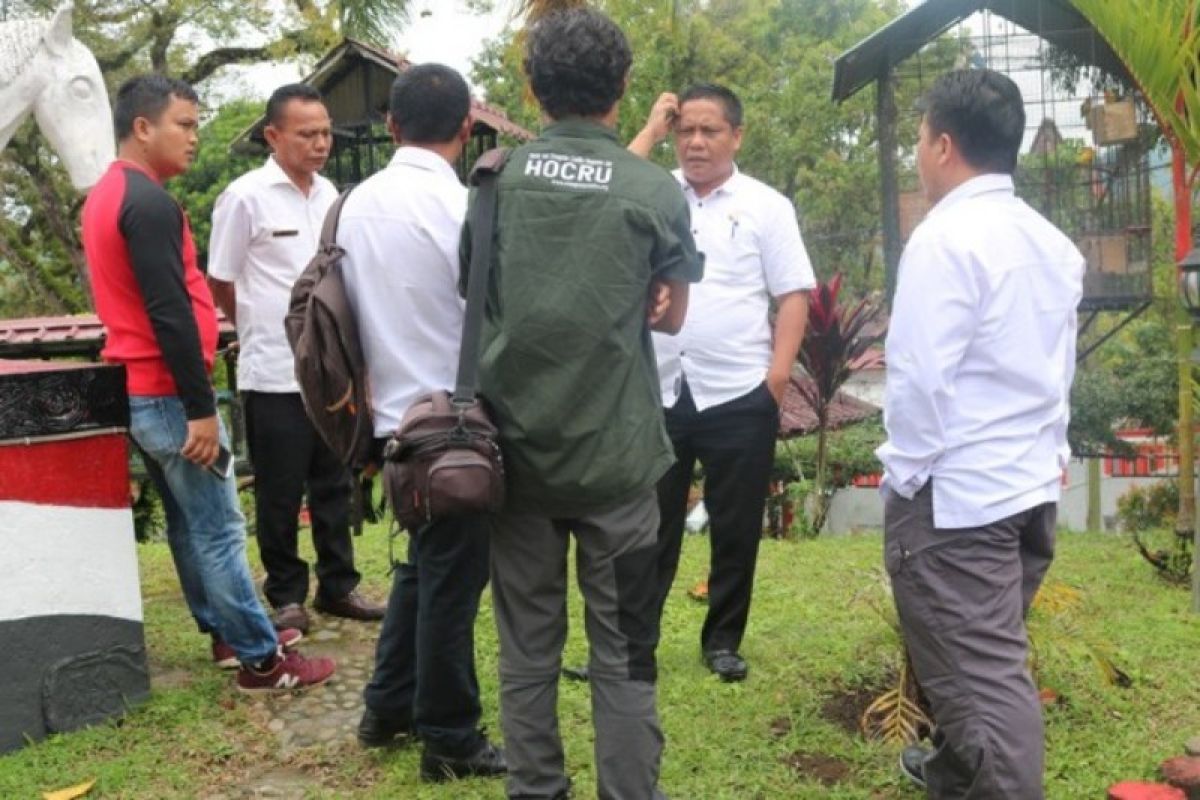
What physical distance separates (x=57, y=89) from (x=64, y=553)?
1980 mm

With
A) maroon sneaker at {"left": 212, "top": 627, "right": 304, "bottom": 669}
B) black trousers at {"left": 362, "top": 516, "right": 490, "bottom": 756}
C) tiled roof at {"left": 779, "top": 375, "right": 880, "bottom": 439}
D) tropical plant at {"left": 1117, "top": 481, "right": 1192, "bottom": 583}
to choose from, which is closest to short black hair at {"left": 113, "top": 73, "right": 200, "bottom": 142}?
black trousers at {"left": 362, "top": 516, "right": 490, "bottom": 756}

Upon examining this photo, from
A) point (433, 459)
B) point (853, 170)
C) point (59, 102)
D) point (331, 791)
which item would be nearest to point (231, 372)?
point (59, 102)

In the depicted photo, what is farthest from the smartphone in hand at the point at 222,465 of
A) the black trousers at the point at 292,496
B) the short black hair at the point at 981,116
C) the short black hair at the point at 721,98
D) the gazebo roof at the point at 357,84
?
the gazebo roof at the point at 357,84

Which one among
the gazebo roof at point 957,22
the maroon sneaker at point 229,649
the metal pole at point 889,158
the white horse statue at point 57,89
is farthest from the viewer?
the metal pole at point 889,158

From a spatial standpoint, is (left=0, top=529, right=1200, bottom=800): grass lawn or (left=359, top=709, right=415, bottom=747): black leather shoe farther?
(left=359, top=709, right=415, bottom=747): black leather shoe

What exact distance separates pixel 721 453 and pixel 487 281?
1.61 meters

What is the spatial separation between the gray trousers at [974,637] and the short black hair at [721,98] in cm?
181

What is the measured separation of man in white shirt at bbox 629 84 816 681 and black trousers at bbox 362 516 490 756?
39.7 inches

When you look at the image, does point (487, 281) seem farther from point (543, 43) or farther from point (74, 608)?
point (74, 608)

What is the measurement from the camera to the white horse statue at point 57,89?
4852 millimetres

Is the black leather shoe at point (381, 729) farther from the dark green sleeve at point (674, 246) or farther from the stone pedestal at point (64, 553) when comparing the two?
the dark green sleeve at point (674, 246)

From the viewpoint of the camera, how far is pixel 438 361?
10.9ft

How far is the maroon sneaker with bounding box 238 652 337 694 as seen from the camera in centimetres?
414

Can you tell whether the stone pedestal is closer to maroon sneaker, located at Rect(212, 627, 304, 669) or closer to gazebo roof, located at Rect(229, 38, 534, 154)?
maroon sneaker, located at Rect(212, 627, 304, 669)
